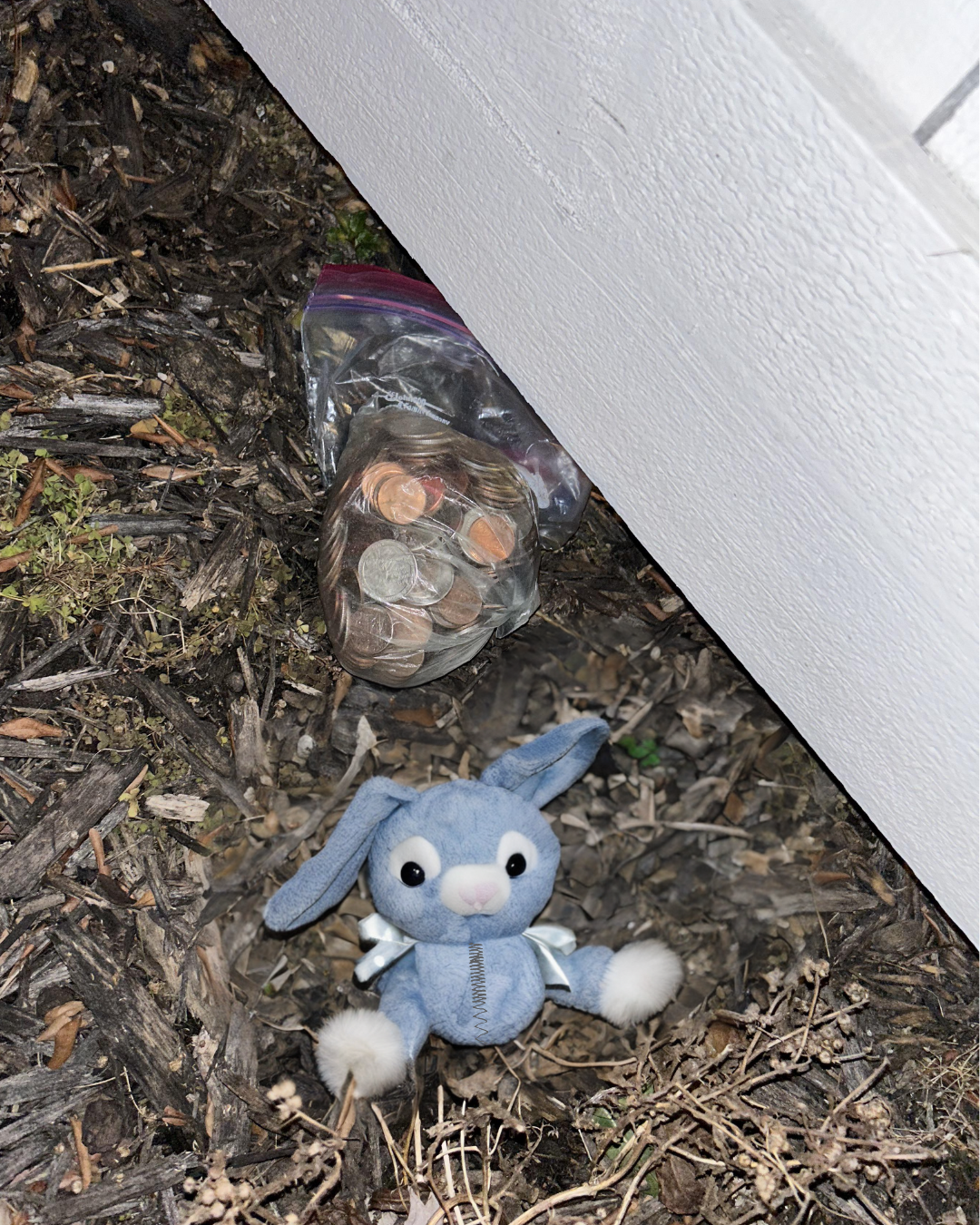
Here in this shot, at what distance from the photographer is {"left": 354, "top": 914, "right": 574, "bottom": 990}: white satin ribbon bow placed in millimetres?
1636

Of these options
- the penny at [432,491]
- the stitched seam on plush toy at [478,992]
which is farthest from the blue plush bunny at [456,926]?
the penny at [432,491]

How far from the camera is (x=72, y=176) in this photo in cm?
168

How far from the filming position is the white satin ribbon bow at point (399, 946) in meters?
1.64

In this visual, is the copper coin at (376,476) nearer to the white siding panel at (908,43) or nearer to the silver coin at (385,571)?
the silver coin at (385,571)

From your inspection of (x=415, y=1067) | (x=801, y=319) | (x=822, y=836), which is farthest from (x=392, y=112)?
(x=415, y=1067)

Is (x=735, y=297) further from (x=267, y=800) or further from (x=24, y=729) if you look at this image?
(x=24, y=729)

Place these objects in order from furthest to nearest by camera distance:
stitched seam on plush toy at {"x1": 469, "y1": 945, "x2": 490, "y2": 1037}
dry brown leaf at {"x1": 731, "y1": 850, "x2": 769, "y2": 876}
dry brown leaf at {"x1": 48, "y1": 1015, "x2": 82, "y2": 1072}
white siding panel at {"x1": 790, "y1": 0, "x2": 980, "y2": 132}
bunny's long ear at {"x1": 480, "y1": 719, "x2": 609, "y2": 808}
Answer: dry brown leaf at {"x1": 731, "y1": 850, "x2": 769, "y2": 876}
bunny's long ear at {"x1": 480, "y1": 719, "x2": 609, "y2": 808}
stitched seam on plush toy at {"x1": 469, "y1": 945, "x2": 490, "y2": 1037}
dry brown leaf at {"x1": 48, "y1": 1015, "x2": 82, "y2": 1072}
white siding panel at {"x1": 790, "y1": 0, "x2": 980, "y2": 132}

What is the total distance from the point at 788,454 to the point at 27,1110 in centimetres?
148

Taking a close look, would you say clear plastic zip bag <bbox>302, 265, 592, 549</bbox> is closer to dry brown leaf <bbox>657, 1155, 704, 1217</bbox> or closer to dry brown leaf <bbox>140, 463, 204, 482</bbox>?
dry brown leaf <bbox>140, 463, 204, 482</bbox>

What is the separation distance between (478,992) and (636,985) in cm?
29

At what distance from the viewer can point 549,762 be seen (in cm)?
168

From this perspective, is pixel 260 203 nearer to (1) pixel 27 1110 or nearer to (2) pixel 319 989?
(2) pixel 319 989

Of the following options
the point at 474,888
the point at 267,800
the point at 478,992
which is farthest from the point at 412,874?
the point at 267,800

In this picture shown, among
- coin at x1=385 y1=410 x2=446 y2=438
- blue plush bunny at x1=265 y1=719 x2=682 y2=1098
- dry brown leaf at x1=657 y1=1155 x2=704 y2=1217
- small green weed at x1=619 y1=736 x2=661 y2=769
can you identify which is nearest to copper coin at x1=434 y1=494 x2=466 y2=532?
coin at x1=385 y1=410 x2=446 y2=438
